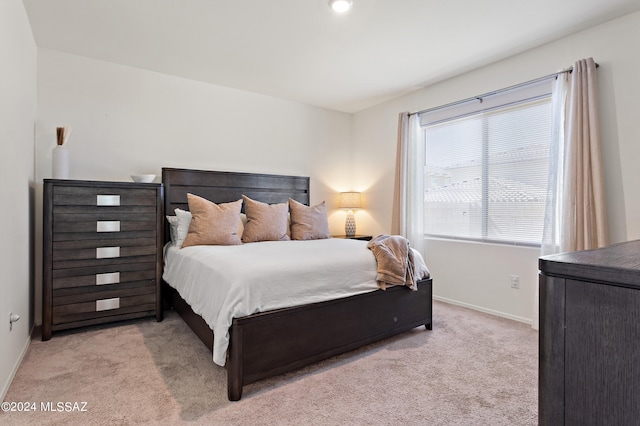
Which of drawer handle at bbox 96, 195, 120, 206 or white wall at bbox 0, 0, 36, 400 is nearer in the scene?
white wall at bbox 0, 0, 36, 400

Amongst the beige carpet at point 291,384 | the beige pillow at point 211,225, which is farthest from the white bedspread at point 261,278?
the beige carpet at point 291,384

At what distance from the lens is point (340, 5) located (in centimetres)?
234

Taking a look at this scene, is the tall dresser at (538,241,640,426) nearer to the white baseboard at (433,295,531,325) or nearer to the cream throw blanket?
the cream throw blanket

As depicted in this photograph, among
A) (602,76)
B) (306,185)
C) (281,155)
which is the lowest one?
(306,185)

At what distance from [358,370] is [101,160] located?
3.06 metres

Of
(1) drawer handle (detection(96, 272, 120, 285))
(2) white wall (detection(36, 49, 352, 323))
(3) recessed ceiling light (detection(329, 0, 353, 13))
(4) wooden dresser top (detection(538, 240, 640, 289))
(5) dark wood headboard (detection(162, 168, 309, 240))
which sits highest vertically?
(3) recessed ceiling light (detection(329, 0, 353, 13))

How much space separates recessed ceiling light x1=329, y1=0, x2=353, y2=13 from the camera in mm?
2308

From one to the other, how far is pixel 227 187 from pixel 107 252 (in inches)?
55.0

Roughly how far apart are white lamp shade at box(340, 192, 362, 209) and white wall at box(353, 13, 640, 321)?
0.18m

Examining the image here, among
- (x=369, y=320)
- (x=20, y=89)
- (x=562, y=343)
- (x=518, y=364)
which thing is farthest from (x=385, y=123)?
(x=562, y=343)

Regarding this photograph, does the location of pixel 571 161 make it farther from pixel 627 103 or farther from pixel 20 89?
pixel 20 89

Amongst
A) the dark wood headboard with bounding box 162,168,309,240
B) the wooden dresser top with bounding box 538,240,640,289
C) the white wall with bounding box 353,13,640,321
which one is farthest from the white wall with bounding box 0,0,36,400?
the white wall with bounding box 353,13,640,321

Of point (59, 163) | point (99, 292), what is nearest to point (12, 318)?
point (99, 292)

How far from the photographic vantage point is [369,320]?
8.03ft
